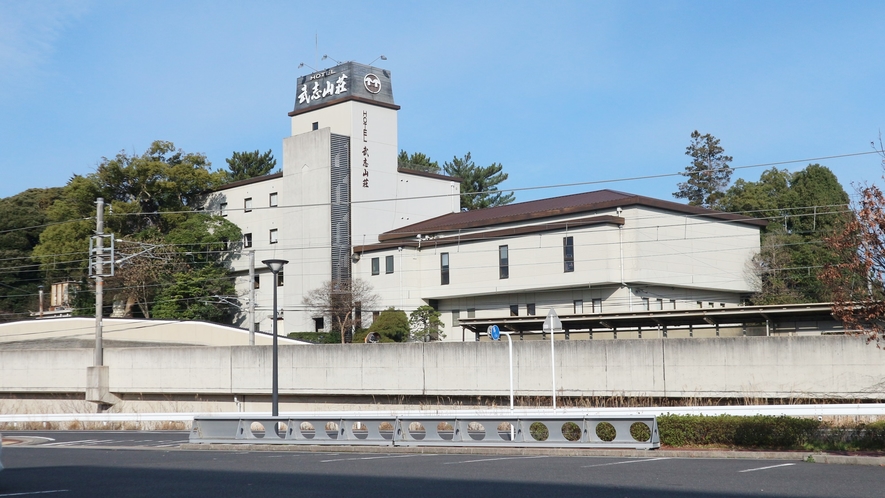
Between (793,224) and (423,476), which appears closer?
(423,476)

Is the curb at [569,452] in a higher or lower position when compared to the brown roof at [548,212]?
lower

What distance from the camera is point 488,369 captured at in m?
31.3

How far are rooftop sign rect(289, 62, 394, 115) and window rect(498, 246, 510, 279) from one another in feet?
52.3

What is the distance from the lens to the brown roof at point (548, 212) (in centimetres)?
5169

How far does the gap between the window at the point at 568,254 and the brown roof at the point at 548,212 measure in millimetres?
2079

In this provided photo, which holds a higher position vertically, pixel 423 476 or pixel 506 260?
pixel 506 260

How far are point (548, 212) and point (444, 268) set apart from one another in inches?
307

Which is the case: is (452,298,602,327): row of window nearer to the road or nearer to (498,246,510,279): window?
(498,246,510,279): window

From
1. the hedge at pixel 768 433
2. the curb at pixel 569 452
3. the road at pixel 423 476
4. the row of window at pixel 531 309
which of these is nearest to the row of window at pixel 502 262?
the row of window at pixel 531 309

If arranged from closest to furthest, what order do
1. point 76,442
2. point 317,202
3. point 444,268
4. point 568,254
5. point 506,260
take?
point 76,442 → point 568,254 → point 506,260 → point 444,268 → point 317,202

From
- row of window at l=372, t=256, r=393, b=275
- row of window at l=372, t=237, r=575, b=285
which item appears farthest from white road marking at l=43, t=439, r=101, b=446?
row of window at l=372, t=256, r=393, b=275

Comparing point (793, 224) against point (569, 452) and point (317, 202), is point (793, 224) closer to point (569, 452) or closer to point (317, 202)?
point (317, 202)

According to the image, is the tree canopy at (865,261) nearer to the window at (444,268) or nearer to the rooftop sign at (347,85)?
the window at (444,268)

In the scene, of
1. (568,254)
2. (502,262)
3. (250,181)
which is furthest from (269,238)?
(568,254)
